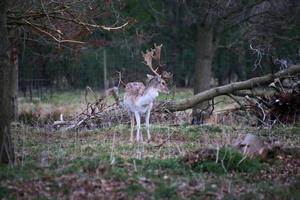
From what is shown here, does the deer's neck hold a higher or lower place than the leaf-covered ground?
higher

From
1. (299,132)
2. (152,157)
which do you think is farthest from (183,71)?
(152,157)

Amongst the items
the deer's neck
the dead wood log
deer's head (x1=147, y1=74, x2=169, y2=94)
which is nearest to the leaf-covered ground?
the deer's neck

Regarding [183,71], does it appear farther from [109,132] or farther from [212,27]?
[109,132]

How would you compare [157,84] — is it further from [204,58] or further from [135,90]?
[204,58]

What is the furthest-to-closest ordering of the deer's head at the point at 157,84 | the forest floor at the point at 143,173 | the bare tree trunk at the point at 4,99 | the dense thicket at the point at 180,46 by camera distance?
the dense thicket at the point at 180,46 → the deer's head at the point at 157,84 → the bare tree trunk at the point at 4,99 → the forest floor at the point at 143,173

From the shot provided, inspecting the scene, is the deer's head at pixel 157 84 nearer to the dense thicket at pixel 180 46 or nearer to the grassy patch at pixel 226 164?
the grassy patch at pixel 226 164

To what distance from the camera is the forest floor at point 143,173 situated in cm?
791

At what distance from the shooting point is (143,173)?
28.1ft

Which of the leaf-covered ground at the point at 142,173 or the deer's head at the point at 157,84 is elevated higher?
the deer's head at the point at 157,84

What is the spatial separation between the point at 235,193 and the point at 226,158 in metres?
1.03

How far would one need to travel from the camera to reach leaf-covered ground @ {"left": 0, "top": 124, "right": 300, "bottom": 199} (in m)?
7.91

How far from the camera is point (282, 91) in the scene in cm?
1418

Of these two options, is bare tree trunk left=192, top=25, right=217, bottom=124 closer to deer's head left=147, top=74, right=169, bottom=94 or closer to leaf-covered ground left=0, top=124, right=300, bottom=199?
deer's head left=147, top=74, right=169, bottom=94

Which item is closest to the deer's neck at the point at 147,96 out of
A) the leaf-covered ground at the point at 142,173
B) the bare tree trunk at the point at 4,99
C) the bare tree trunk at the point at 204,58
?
the leaf-covered ground at the point at 142,173
